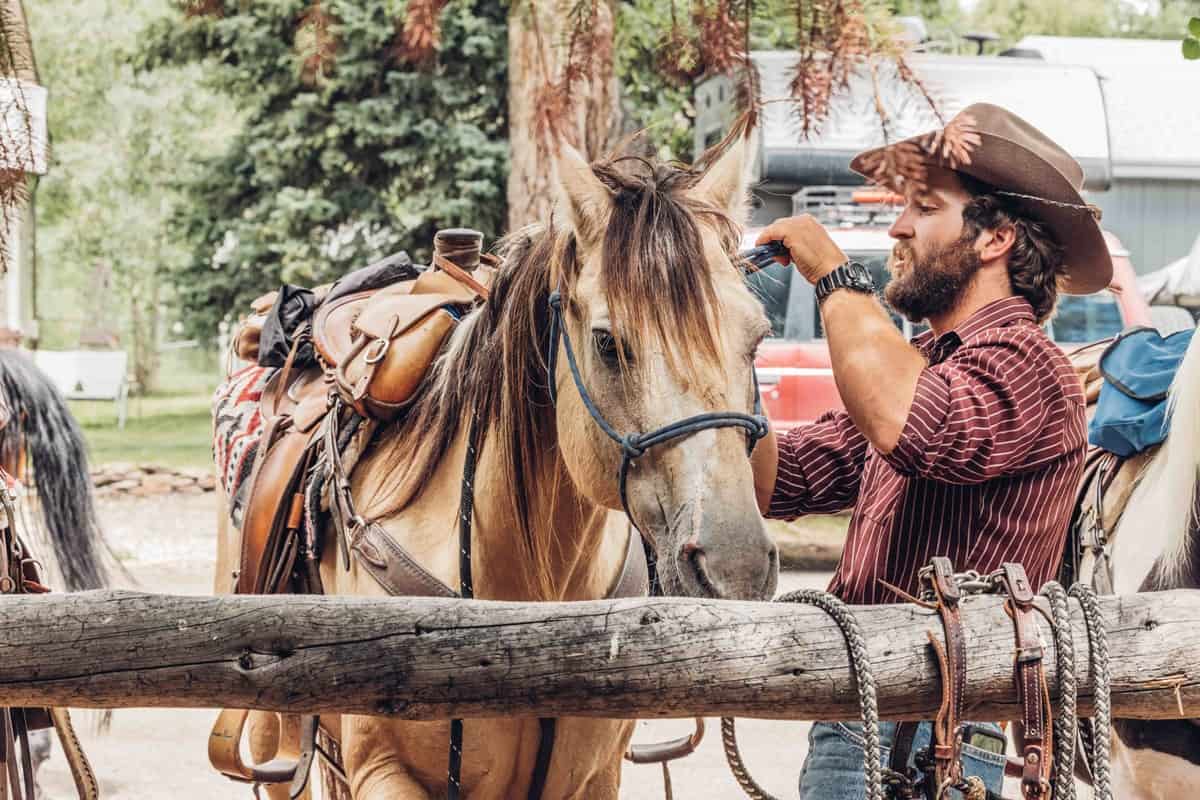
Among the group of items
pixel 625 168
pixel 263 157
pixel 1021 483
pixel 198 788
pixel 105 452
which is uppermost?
pixel 625 168

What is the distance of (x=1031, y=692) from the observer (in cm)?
180

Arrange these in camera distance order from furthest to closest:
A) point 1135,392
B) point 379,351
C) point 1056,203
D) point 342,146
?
1. point 342,146
2. point 1135,392
3. point 379,351
4. point 1056,203

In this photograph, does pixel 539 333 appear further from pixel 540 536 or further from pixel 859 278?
pixel 859 278

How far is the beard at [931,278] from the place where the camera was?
7.76 ft

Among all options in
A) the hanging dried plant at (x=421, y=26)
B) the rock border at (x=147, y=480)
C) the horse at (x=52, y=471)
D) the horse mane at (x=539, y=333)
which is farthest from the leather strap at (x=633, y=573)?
the rock border at (x=147, y=480)

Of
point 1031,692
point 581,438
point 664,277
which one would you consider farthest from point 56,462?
point 1031,692

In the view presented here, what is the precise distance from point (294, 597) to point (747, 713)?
64 centimetres

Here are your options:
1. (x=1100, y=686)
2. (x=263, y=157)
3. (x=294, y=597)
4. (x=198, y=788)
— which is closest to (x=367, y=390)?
(x=294, y=597)

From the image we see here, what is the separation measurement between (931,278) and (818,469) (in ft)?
1.60

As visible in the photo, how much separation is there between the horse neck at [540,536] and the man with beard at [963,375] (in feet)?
1.70

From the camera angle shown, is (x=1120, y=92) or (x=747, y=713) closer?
(x=747, y=713)

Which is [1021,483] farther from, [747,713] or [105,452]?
[105,452]

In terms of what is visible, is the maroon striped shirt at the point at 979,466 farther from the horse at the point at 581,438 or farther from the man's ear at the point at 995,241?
the horse at the point at 581,438

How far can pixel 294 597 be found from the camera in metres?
1.84
